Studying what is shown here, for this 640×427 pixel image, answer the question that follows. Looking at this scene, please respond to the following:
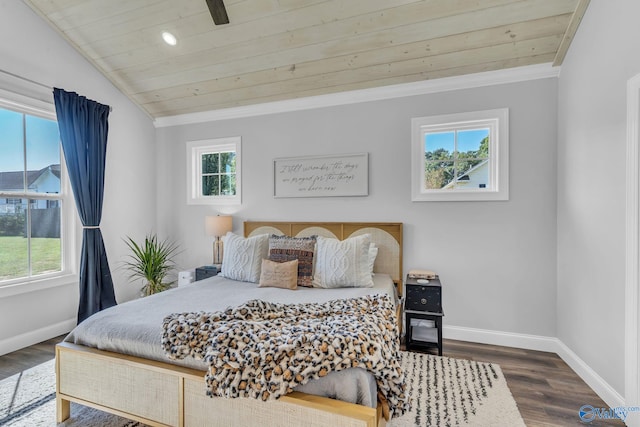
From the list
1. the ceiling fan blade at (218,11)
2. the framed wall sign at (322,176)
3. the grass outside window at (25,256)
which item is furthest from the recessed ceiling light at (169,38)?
the grass outside window at (25,256)

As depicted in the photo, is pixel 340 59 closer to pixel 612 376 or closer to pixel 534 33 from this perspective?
pixel 534 33

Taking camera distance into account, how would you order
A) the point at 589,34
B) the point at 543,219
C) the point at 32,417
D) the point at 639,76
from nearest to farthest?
1. the point at 639,76
2. the point at 32,417
3. the point at 589,34
4. the point at 543,219

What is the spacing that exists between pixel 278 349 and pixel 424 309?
1737 millimetres

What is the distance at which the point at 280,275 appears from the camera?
8.98ft

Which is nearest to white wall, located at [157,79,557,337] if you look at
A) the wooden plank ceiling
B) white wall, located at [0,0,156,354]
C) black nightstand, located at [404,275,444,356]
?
the wooden plank ceiling

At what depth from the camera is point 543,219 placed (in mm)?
2811

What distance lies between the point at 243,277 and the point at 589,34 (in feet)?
10.8

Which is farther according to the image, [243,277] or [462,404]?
[243,277]

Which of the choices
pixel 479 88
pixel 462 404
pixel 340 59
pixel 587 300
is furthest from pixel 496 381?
Result: pixel 340 59

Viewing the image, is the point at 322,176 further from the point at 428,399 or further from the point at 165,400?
the point at 165,400

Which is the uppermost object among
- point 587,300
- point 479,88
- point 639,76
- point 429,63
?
point 429,63

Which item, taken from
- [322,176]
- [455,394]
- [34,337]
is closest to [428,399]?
[455,394]

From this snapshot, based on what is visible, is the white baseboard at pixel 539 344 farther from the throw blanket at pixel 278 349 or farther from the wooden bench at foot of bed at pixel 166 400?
the wooden bench at foot of bed at pixel 166 400

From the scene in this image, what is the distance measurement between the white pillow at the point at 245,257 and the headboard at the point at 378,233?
1.84ft
